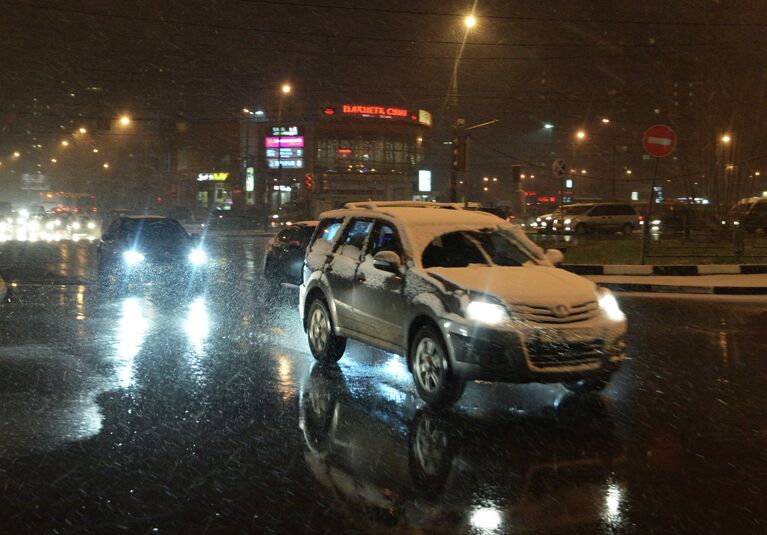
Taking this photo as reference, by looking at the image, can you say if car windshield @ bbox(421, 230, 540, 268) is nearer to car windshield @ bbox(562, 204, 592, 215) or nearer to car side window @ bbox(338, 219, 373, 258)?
car side window @ bbox(338, 219, 373, 258)

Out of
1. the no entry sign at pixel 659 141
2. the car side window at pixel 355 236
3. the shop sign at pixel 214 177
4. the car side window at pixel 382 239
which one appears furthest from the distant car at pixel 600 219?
the shop sign at pixel 214 177

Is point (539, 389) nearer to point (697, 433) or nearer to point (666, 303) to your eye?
point (697, 433)

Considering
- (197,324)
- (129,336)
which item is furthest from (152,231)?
(129,336)

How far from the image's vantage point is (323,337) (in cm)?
870

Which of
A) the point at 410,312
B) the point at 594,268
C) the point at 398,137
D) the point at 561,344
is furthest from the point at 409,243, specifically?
the point at 398,137

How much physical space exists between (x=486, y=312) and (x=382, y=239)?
1.99 meters

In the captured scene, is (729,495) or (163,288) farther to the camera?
(163,288)

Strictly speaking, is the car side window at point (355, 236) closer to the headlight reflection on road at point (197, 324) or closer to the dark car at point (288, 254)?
the headlight reflection on road at point (197, 324)

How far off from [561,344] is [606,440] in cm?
87

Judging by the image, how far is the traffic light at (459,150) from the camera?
86.0ft

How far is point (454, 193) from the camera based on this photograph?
26.8 metres

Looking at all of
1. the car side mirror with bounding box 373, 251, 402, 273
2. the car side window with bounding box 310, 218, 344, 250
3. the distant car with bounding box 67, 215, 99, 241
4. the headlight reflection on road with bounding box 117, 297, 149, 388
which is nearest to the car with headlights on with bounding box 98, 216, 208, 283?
the headlight reflection on road with bounding box 117, 297, 149, 388

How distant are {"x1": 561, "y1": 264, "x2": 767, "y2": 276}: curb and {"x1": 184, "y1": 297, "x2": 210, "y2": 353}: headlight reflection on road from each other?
948 centimetres

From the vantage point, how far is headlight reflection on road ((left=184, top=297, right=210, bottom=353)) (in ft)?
33.1
